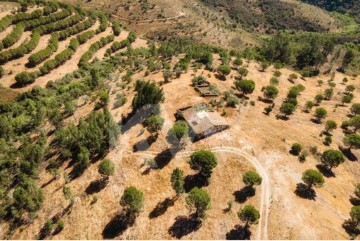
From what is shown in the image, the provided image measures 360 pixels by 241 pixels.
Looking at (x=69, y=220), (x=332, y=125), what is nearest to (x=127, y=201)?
(x=69, y=220)

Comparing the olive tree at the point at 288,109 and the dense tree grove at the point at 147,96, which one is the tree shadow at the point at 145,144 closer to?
the dense tree grove at the point at 147,96

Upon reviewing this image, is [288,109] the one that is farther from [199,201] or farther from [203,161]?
[199,201]

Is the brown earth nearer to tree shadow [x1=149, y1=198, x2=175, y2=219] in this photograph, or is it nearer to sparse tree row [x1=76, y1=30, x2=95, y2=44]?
tree shadow [x1=149, y1=198, x2=175, y2=219]

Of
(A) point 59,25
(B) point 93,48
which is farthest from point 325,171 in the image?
(A) point 59,25

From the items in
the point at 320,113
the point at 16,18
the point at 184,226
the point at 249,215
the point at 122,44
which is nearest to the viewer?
the point at 249,215

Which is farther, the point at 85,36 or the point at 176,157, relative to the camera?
the point at 85,36

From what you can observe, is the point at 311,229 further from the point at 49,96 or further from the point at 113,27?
the point at 113,27

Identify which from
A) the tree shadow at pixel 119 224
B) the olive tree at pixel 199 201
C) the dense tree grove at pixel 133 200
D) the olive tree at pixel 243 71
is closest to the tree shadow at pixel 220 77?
the olive tree at pixel 243 71
